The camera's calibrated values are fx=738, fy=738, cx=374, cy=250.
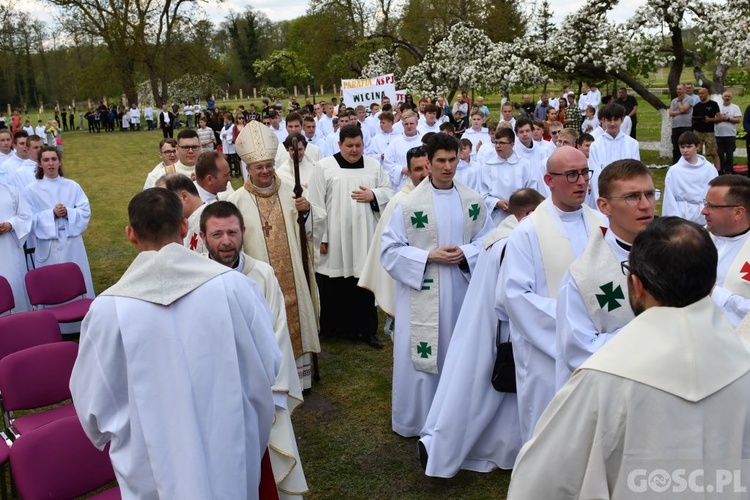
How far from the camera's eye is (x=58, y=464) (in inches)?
142

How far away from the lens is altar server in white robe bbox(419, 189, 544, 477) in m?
4.41

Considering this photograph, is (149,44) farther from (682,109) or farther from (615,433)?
(615,433)

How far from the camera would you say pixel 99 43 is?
156ft

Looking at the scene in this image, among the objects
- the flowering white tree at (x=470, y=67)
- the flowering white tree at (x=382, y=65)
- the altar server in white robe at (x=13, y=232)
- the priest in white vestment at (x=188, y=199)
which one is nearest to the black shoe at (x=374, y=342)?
the priest in white vestment at (x=188, y=199)

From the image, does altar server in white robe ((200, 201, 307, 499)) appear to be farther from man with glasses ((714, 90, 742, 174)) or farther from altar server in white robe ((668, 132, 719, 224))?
man with glasses ((714, 90, 742, 174))

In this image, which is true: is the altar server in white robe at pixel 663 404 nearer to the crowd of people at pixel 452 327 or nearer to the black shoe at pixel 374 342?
the crowd of people at pixel 452 327

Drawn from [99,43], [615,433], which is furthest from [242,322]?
[99,43]

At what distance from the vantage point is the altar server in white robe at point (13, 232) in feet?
24.4

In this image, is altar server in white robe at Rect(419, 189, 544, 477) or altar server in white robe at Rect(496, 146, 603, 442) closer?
altar server in white robe at Rect(496, 146, 603, 442)

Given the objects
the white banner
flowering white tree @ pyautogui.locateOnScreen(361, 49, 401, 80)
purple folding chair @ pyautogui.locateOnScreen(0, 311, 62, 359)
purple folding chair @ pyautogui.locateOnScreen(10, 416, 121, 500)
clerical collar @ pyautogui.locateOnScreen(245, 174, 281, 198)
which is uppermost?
flowering white tree @ pyautogui.locateOnScreen(361, 49, 401, 80)

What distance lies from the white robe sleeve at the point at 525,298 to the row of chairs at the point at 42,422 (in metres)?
2.23

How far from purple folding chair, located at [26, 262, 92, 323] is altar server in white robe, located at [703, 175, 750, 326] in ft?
17.6

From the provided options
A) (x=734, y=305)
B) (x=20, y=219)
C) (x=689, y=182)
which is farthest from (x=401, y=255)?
(x=689, y=182)

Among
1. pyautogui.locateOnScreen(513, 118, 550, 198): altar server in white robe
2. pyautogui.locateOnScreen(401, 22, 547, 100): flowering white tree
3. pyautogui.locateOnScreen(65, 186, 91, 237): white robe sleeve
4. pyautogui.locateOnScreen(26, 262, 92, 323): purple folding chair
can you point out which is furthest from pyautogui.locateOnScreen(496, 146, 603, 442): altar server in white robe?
pyautogui.locateOnScreen(401, 22, 547, 100): flowering white tree
